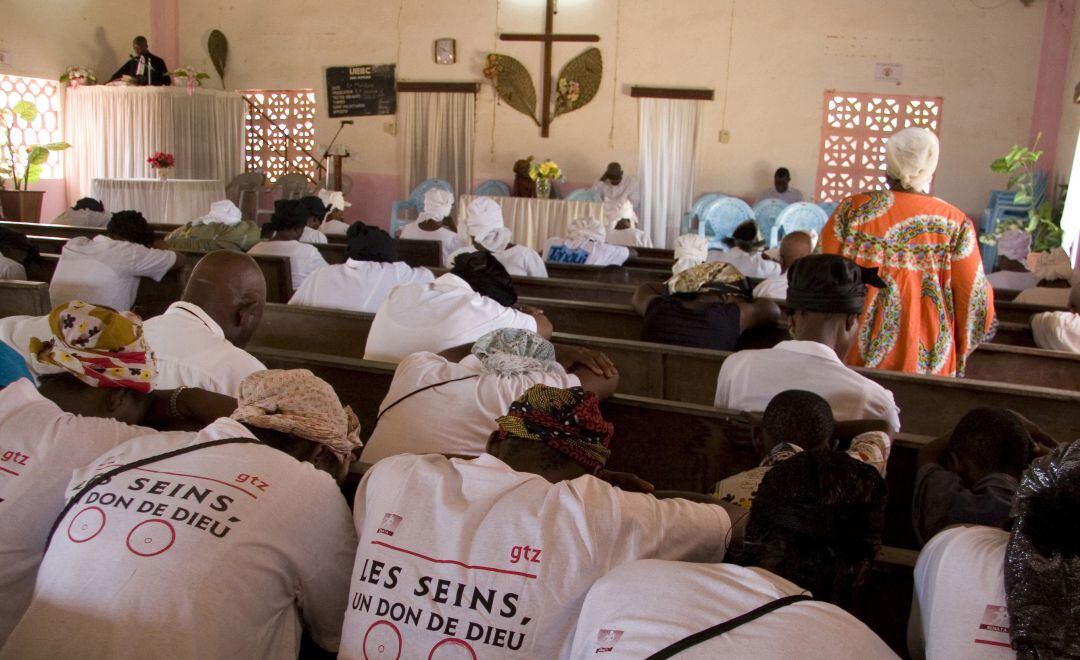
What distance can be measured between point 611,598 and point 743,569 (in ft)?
0.57

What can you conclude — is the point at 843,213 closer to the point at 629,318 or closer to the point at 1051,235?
the point at 629,318

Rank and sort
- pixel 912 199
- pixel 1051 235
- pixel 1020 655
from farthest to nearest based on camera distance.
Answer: pixel 1051 235, pixel 912 199, pixel 1020 655

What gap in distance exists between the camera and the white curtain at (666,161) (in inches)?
402

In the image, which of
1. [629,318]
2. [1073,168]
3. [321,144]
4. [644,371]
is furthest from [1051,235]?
[321,144]

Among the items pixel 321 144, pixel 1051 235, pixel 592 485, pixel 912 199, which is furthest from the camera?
pixel 321 144

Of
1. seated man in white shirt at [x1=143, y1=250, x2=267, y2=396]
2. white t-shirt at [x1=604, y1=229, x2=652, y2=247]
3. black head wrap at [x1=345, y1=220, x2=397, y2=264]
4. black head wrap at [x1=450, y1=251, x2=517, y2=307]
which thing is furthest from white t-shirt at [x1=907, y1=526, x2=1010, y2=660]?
white t-shirt at [x1=604, y1=229, x2=652, y2=247]

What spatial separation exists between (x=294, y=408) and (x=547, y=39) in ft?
31.4

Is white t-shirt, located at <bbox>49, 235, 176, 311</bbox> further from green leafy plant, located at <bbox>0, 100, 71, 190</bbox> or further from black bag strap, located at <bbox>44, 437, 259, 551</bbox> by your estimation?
green leafy plant, located at <bbox>0, 100, 71, 190</bbox>

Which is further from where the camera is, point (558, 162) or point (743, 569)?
point (558, 162)

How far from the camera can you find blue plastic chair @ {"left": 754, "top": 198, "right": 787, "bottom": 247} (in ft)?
31.5

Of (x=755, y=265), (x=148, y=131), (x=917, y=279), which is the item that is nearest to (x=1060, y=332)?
(x=917, y=279)

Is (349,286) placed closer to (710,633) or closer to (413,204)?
(710,633)

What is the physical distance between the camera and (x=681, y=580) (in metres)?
1.13

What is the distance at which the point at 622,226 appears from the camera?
8789 mm
